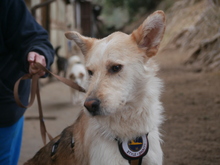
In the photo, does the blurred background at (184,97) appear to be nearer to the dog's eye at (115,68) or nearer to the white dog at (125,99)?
the white dog at (125,99)

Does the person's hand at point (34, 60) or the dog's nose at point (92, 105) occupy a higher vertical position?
the person's hand at point (34, 60)

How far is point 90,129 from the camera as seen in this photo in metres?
2.62

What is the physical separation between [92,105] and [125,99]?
302 millimetres

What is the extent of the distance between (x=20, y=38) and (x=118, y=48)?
0.99 m

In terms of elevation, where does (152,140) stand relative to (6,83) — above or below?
below

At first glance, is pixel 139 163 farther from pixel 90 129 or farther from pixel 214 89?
pixel 214 89

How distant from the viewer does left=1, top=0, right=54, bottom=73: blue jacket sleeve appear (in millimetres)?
2863

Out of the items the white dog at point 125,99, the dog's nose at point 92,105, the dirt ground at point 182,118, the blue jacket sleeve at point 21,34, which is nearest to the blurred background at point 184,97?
the dirt ground at point 182,118

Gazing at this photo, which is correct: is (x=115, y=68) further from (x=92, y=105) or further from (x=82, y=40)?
(x=82, y=40)

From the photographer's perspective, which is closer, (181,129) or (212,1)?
(181,129)

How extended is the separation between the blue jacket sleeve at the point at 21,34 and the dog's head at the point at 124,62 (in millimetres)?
574

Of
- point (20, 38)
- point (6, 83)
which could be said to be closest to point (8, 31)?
point (20, 38)

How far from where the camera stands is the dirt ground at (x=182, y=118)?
4.50 metres

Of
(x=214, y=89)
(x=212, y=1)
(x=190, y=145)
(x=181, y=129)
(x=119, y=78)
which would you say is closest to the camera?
(x=119, y=78)
